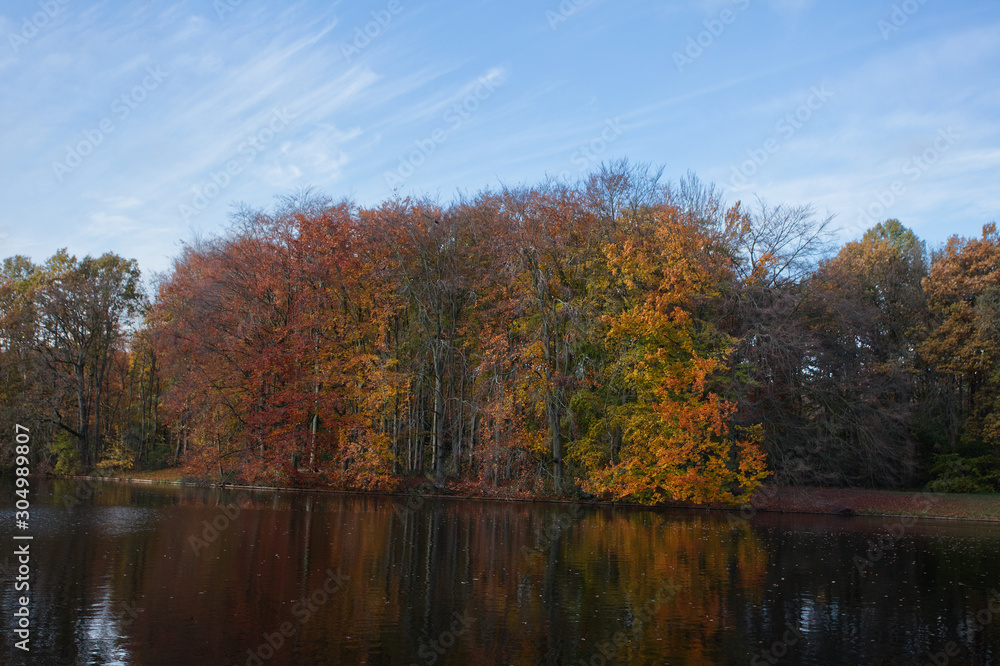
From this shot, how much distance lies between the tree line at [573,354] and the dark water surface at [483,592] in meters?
9.09

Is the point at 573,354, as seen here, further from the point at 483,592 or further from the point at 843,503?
the point at 483,592

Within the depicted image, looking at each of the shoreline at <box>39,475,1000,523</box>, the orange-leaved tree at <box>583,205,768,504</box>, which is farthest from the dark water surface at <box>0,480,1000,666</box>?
the shoreline at <box>39,475,1000,523</box>

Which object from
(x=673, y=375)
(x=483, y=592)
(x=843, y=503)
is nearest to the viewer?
(x=483, y=592)

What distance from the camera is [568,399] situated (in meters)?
34.2

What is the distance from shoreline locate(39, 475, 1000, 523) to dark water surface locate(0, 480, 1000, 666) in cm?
673

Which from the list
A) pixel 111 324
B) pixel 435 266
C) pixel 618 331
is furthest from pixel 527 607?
pixel 111 324

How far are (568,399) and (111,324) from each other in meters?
29.5

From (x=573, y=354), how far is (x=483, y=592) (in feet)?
72.6

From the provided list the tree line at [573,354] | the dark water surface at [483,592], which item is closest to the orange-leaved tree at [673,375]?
the tree line at [573,354]

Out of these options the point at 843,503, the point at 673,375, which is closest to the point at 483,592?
the point at 673,375

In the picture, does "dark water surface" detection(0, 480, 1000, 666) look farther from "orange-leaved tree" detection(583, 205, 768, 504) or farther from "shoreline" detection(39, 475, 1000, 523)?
"shoreline" detection(39, 475, 1000, 523)

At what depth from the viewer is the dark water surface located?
9.80m

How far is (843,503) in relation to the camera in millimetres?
Answer: 32219

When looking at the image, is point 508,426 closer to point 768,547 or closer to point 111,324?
point 768,547
